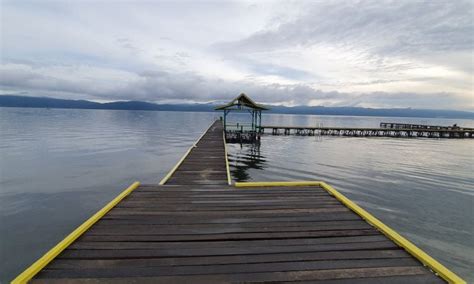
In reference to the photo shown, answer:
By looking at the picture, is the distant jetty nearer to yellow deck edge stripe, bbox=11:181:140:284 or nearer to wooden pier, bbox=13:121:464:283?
wooden pier, bbox=13:121:464:283

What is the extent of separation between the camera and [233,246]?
9.55 ft

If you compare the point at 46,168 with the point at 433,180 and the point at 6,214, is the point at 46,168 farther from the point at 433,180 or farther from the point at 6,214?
the point at 433,180

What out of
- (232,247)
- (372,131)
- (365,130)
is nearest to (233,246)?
(232,247)

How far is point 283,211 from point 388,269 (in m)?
1.68

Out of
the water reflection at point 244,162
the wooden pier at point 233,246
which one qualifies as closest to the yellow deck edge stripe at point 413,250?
the wooden pier at point 233,246

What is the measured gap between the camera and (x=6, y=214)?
788 centimetres

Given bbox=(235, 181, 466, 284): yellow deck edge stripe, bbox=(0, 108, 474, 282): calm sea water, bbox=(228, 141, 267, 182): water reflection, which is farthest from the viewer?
bbox=(228, 141, 267, 182): water reflection

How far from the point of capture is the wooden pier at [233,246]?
240 cm

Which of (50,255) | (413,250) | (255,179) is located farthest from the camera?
(255,179)

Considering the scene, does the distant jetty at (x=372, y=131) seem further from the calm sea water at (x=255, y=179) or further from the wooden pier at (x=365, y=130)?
the calm sea water at (x=255, y=179)

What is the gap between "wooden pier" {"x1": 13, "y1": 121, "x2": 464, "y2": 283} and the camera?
240 cm

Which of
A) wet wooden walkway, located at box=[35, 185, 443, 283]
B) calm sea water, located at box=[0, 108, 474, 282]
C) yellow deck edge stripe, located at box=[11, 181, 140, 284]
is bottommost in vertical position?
calm sea water, located at box=[0, 108, 474, 282]

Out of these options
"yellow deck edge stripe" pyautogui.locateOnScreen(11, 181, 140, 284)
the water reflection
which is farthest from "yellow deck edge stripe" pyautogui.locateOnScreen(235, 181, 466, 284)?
the water reflection

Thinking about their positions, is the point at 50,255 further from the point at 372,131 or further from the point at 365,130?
the point at 372,131
